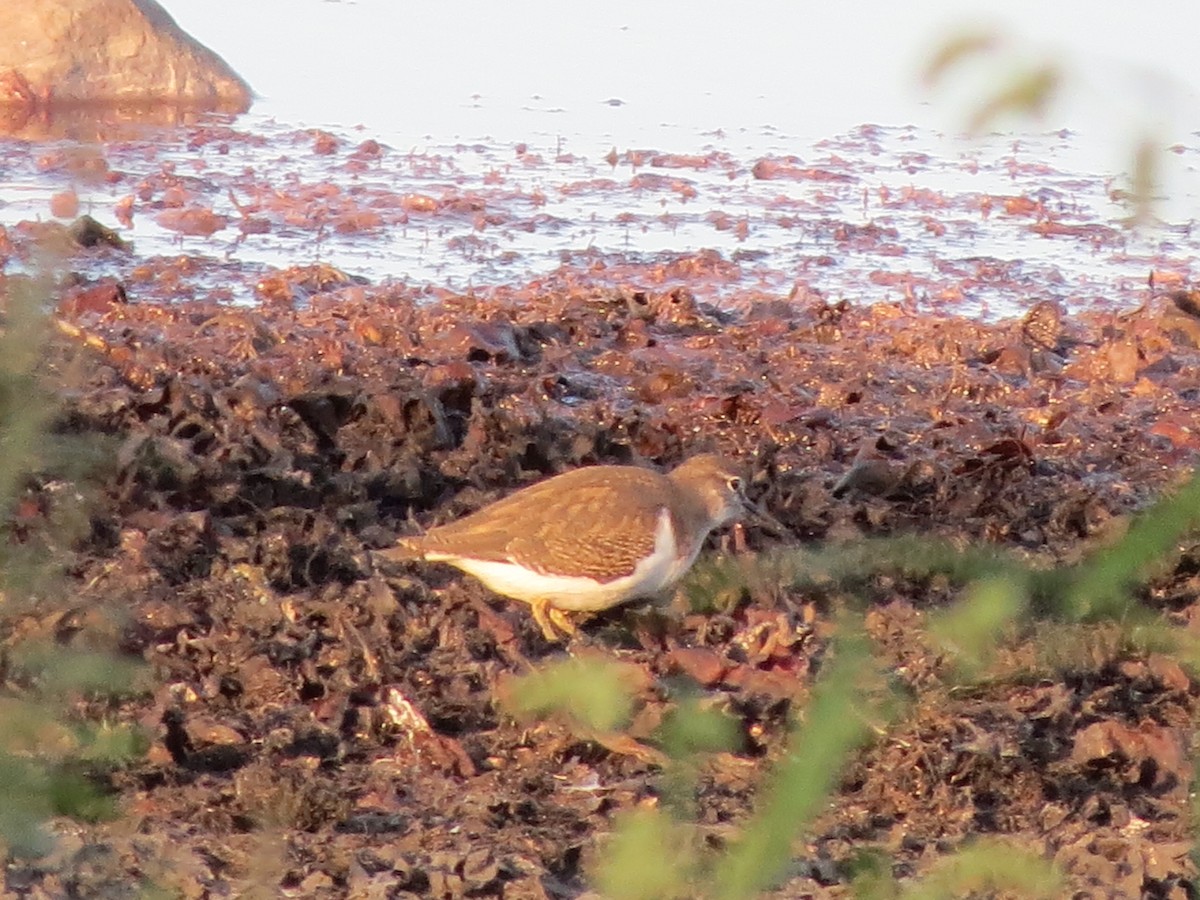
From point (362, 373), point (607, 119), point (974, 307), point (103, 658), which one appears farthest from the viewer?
point (607, 119)

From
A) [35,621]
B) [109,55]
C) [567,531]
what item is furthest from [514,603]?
[109,55]

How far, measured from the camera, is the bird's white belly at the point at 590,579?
5.14 meters

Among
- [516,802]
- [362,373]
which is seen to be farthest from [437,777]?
[362,373]

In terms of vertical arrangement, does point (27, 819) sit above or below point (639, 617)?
above

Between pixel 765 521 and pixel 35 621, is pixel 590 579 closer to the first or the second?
pixel 765 521

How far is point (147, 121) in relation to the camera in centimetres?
1222

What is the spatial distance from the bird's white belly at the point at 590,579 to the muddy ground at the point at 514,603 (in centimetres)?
14

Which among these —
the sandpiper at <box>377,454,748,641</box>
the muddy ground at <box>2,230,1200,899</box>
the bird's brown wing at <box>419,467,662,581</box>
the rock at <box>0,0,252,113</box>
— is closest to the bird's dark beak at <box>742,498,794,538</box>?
the muddy ground at <box>2,230,1200,899</box>

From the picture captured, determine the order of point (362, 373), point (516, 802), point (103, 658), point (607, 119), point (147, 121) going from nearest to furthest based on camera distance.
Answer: point (103, 658) < point (516, 802) < point (362, 373) < point (147, 121) < point (607, 119)

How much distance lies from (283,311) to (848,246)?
3637 mm

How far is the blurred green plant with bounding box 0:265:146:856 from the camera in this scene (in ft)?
4.32

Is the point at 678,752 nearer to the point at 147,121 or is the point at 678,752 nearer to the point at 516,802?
the point at 516,802

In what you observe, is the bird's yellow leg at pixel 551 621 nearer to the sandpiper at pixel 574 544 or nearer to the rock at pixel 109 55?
the sandpiper at pixel 574 544

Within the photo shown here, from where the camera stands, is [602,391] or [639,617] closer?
[639,617]
